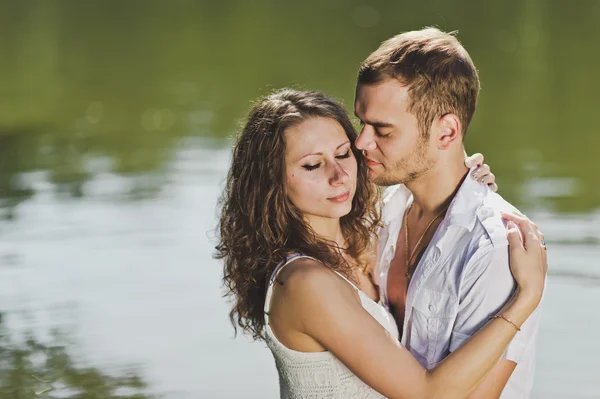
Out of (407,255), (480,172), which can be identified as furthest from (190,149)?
(480,172)

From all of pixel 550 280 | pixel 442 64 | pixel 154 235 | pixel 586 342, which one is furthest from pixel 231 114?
pixel 442 64

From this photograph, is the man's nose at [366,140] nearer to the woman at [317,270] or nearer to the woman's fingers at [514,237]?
the woman at [317,270]

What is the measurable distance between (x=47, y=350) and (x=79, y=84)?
10.9m

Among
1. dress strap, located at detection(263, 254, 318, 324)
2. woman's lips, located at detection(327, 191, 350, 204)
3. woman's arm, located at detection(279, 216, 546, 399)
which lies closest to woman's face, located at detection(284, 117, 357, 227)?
woman's lips, located at detection(327, 191, 350, 204)

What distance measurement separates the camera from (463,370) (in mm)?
3674

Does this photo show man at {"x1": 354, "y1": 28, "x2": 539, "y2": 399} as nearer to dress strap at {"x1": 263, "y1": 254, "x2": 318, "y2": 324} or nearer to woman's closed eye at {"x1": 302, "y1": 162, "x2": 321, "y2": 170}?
woman's closed eye at {"x1": 302, "y1": 162, "x2": 321, "y2": 170}

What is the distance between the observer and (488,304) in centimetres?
377

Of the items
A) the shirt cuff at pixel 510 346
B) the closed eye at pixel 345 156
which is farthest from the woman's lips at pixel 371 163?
the shirt cuff at pixel 510 346

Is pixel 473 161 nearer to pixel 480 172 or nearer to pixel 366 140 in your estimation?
pixel 480 172

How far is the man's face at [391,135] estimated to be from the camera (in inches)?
161

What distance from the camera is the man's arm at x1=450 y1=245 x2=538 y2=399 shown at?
3766 millimetres

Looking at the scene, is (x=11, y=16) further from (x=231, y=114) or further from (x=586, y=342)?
(x=586, y=342)

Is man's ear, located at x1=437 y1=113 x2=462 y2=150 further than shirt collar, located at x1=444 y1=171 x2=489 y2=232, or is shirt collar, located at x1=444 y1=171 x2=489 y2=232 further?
man's ear, located at x1=437 y1=113 x2=462 y2=150

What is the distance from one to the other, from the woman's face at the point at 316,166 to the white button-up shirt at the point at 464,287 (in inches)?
16.3
